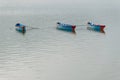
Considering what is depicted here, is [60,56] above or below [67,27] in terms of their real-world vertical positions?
below

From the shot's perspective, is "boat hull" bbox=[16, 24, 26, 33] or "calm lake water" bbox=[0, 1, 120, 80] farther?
"boat hull" bbox=[16, 24, 26, 33]

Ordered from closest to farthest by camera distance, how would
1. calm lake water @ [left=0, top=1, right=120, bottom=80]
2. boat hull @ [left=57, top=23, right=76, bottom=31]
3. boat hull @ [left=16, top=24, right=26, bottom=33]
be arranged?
calm lake water @ [left=0, top=1, right=120, bottom=80] < boat hull @ [left=57, top=23, right=76, bottom=31] < boat hull @ [left=16, top=24, right=26, bottom=33]

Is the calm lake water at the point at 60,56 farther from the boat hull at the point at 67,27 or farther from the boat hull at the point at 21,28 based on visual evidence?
the boat hull at the point at 67,27

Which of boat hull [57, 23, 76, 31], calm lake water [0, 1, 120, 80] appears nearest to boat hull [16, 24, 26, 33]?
calm lake water [0, 1, 120, 80]

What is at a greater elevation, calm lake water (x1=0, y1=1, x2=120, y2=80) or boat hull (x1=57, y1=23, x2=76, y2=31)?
boat hull (x1=57, y1=23, x2=76, y2=31)

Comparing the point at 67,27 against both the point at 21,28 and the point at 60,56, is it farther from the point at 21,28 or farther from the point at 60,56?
the point at 60,56

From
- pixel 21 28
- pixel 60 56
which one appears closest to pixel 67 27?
pixel 21 28

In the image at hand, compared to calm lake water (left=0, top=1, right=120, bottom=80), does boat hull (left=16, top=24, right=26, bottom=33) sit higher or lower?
higher

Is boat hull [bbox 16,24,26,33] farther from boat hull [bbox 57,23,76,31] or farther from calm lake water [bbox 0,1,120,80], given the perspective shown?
boat hull [bbox 57,23,76,31]

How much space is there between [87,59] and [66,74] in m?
8.11

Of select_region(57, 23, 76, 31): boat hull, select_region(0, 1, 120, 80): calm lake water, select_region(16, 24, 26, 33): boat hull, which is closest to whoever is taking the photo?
select_region(0, 1, 120, 80): calm lake water

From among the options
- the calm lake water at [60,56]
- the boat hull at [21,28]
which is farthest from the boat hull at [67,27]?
the boat hull at [21,28]

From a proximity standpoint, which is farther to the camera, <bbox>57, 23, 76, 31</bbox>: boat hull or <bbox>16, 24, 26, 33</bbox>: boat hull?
<bbox>16, 24, 26, 33</bbox>: boat hull

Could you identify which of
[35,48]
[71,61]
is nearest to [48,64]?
[71,61]
